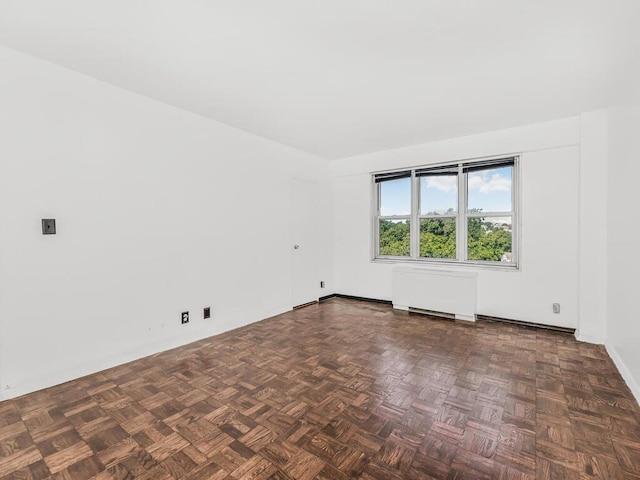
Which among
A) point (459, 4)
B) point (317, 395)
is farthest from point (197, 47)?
point (317, 395)

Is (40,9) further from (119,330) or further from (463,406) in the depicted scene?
(463,406)

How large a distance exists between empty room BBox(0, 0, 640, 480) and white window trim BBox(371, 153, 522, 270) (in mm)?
40

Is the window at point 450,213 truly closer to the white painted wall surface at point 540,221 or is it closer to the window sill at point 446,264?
the window sill at point 446,264

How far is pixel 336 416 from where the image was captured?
2.06 meters

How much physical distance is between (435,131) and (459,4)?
8.02 feet

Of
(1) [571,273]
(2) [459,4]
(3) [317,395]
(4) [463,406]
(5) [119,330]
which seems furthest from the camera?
(1) [571,273]

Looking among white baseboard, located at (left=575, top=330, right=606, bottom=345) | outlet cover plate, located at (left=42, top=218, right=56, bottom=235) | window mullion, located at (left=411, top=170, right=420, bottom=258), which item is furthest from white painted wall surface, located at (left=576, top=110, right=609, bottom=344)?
outlet cover plate, located at (left=42, top=218, right=56, bottom=235)

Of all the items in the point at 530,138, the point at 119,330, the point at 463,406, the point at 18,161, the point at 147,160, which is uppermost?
the point at 530,138

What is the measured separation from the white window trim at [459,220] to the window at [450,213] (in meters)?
0.01

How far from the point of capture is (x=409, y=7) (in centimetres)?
182

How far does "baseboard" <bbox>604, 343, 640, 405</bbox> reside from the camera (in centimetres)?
226

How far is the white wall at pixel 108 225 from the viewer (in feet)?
7.70

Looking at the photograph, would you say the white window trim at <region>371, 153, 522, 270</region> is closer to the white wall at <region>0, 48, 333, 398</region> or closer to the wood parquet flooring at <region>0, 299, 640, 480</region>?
the wood parquet flooring at <region>0, 299, 640, 480</region>

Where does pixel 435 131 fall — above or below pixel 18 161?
above
